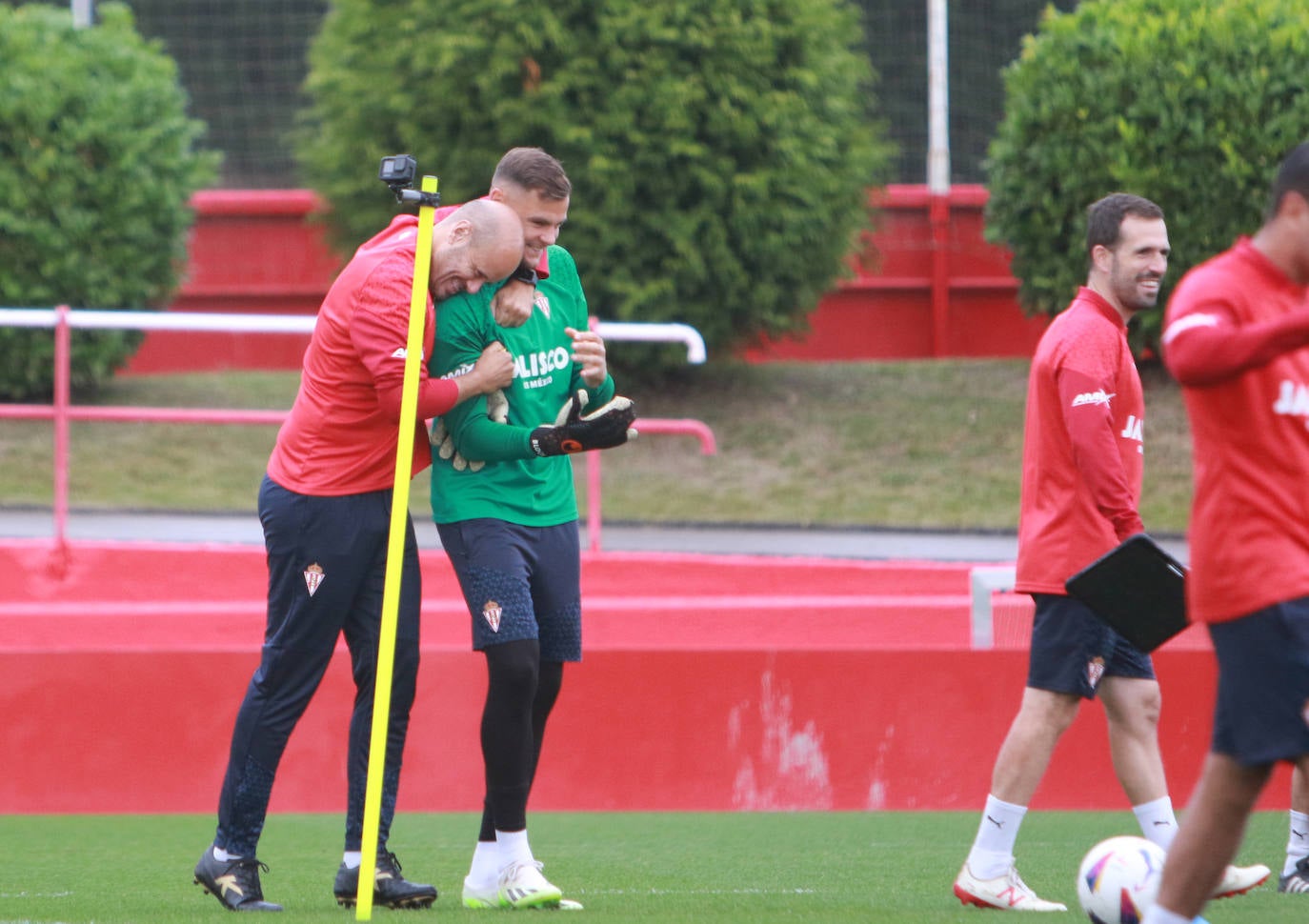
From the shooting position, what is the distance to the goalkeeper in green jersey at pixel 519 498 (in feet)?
15.2

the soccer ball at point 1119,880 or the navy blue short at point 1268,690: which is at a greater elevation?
the navy blue short at point 1268,690

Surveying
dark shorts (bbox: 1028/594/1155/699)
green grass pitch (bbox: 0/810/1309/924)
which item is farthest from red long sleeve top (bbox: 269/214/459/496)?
dark shorts (bbox: 1028/594/1155/699)

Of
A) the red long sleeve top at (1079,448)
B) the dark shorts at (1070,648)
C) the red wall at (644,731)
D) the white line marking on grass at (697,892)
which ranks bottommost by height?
the red wall at (644,731)

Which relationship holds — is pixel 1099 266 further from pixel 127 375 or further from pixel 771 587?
pixel 127 375

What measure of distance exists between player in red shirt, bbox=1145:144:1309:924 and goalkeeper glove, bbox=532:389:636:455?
1708 millimetres

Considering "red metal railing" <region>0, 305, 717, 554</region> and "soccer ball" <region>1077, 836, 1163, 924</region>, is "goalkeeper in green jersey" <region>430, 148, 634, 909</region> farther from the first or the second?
"red metal railing" <region>0, 305, 717, 554</region>

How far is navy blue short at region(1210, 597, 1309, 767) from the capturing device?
3.24 meters

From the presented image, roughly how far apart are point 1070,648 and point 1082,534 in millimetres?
312

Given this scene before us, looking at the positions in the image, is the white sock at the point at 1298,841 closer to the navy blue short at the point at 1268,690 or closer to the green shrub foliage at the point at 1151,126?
the navy blue short at the point at 1268,690

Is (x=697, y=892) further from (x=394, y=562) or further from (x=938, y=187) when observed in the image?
(x=938, y=187)

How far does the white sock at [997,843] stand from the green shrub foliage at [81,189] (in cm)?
986

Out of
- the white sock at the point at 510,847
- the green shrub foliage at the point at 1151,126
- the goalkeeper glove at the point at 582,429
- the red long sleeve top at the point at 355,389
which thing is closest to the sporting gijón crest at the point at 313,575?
the red long sleeve top at the point at 355,389

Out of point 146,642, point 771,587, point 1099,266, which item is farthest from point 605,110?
point 1099,266

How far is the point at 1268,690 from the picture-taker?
3.27 metres
